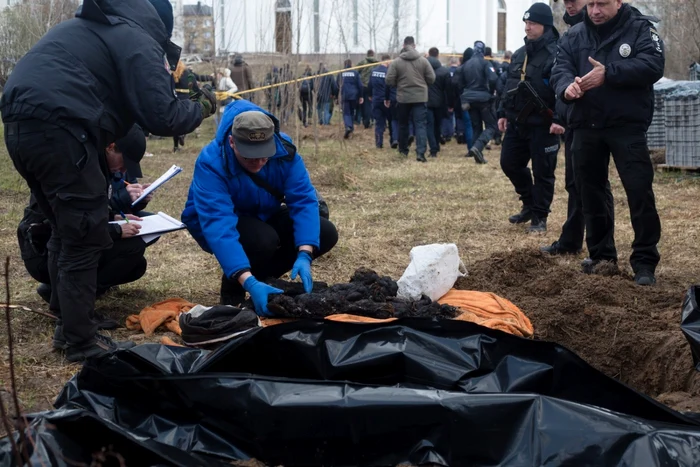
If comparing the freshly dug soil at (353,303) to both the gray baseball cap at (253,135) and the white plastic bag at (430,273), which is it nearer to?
the white plastic bag at (430,273)

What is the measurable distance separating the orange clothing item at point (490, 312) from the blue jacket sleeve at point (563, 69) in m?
1.62

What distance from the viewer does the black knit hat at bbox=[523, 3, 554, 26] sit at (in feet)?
21.0

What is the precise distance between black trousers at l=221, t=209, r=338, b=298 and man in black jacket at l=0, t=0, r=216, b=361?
74cm

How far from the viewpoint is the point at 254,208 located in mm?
4395

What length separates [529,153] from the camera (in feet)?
22.7

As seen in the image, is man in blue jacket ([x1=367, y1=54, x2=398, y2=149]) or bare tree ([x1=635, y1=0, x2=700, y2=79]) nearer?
man in blue jacket ([x1=367, y1=54, x2=398, y2=149])

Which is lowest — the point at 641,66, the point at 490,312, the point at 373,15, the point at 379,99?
the point at 490,312

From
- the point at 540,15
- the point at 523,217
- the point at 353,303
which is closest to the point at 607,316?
the point at 353,303

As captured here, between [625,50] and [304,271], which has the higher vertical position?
[625,50]

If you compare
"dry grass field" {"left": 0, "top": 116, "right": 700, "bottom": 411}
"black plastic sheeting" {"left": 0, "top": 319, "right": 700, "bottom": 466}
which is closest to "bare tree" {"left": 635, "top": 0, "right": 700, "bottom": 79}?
"dry grass field" {"left": 0, "top": 116, "right": 700, "bottom": 411}

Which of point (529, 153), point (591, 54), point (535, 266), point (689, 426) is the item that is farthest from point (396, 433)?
point (529, 153)

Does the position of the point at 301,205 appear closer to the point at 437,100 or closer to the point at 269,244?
the point at 269,244

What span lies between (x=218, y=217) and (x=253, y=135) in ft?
1.50

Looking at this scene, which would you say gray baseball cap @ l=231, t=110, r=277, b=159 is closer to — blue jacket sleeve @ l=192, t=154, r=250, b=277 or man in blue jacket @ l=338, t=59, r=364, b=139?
blue jacket sleeve @ l=192, t=154, r=250, b=277
